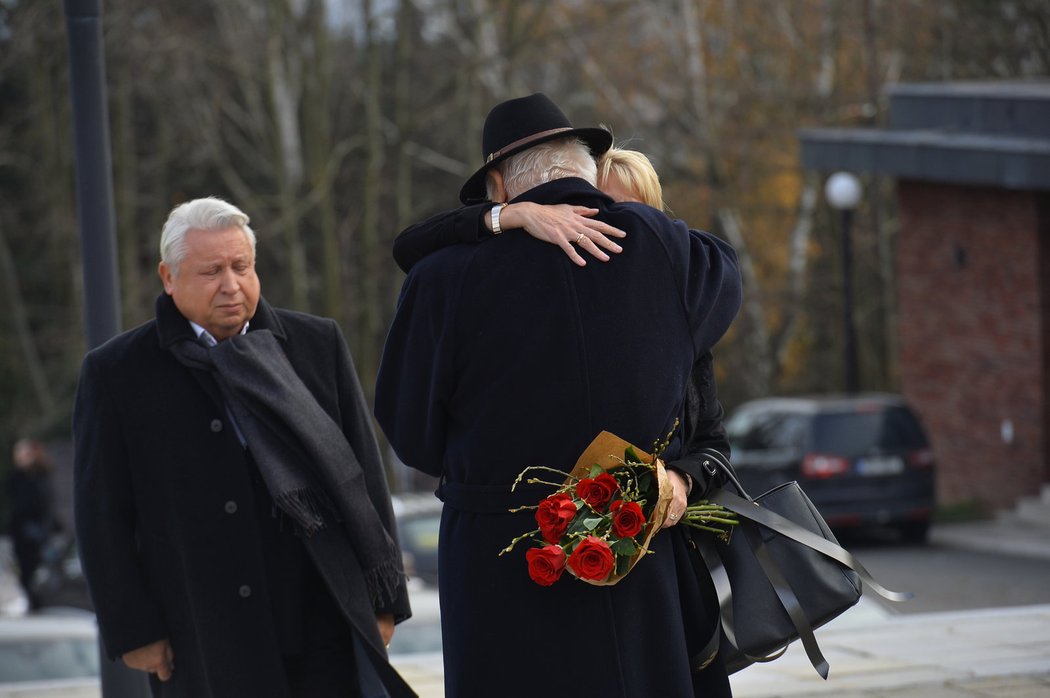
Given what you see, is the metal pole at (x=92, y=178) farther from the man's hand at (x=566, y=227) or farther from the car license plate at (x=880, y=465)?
the car license plate at (x=880, y=465)

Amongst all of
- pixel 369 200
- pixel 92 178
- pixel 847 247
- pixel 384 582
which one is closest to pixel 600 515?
pixel 384 582

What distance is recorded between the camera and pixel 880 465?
1647 cm

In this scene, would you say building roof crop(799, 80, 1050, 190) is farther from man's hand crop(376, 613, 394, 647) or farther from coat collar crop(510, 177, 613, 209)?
coat collar crop(510, 177, 613, 209)

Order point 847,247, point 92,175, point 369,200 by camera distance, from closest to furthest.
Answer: point 92,175 → point 847,247 → point 369,200

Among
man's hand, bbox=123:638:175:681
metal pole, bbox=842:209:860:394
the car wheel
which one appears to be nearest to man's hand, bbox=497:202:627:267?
man's hand, bbox=123:638:175:681

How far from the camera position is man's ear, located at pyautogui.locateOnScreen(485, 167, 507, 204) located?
3.36 metres

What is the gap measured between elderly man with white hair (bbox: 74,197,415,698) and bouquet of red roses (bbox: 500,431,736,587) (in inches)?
35.8

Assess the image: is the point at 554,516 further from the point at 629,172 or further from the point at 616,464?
the point at 629,172

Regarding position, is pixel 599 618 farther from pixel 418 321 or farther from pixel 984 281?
pixel 984 281

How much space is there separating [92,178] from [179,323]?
4.57 feet

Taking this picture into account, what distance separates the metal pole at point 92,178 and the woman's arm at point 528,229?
7.08ft

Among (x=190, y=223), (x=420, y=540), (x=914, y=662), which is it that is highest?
(x=190, y=223)

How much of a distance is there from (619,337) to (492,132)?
0.58 metres

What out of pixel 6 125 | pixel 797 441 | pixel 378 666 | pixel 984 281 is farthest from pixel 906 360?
pixel 378 666
